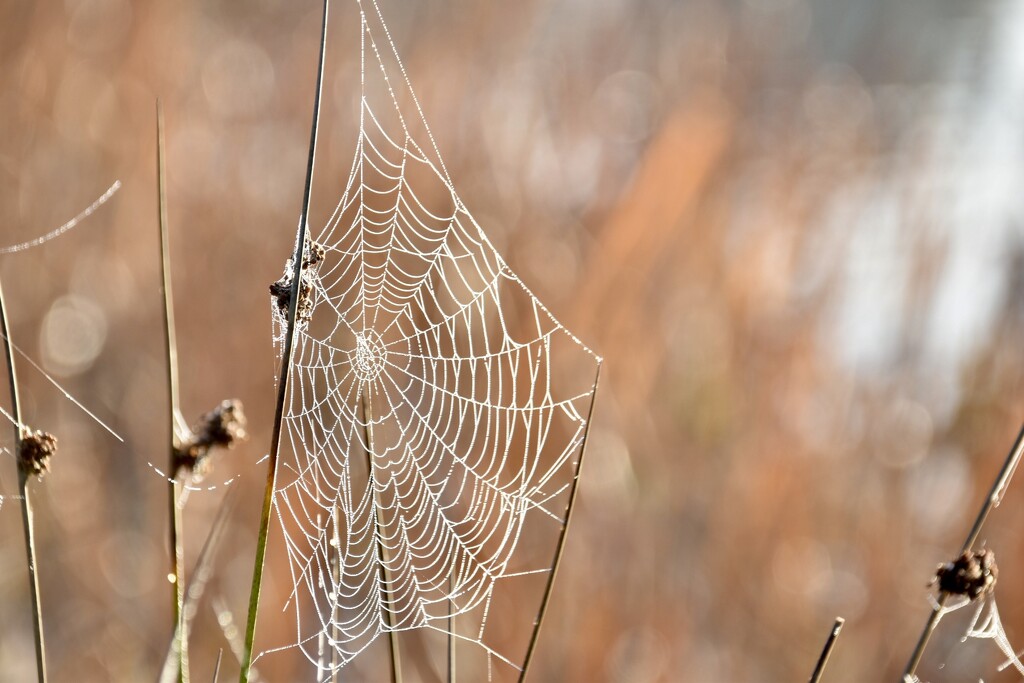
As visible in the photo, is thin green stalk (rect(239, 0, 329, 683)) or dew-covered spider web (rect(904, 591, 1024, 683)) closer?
thin green stalk (rect(239, 0, 329, 683))

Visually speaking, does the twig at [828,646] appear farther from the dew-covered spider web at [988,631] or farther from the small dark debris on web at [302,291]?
the small dark debris on web at [302,291]

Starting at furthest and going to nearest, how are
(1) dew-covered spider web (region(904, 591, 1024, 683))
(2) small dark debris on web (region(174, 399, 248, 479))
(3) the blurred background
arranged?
(3) the blurred background
(1) dew-covered spider web (region(904, 591, 1024, 683))
(2) small dark debris on web (region(174, 399, 248, 479))

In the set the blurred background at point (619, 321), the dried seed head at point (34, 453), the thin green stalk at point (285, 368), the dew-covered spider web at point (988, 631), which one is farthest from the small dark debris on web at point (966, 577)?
the blurred background at point (619, 321)

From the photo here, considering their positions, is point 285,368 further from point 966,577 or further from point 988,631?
point 988,631

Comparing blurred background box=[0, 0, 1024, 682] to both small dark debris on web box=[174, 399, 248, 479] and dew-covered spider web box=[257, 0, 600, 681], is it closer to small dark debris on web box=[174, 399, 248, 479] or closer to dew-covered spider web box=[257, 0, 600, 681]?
dew-covered spider web box=[257, 0, 600, 681]

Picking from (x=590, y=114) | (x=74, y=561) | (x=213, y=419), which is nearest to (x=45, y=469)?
(x=213, y=419)

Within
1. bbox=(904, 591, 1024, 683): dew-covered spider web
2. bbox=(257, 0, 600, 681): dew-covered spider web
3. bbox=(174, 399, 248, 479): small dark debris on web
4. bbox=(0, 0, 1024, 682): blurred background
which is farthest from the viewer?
bbox=(0, 0, 1024, 682): blurred background

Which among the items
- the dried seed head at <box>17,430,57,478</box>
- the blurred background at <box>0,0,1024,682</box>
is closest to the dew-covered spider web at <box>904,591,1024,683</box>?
the blurred background at <box>0,0,1024,682</box>

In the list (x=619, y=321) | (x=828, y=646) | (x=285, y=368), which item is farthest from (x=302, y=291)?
(x=619, y=321)
